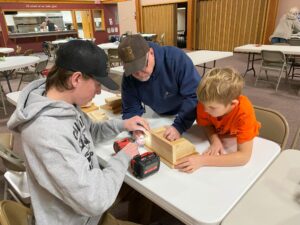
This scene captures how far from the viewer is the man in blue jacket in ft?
4.24

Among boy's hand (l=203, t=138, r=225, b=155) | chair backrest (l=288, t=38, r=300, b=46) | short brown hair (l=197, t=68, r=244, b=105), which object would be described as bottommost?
boy's hand (l=203, t=138, r=225, b=155)

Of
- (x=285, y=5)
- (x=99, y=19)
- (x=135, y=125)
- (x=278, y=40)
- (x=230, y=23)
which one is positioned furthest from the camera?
(x=99, y=19)

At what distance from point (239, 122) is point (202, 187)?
388 millimetres

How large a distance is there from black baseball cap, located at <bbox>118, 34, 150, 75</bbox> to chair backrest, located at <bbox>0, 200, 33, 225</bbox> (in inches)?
31.8

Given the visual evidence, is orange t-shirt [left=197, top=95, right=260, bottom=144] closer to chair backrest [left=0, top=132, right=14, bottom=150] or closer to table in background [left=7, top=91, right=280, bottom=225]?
table in background [left=7, top=91, right=280, bottom=225]

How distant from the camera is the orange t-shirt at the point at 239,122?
3.54 ft

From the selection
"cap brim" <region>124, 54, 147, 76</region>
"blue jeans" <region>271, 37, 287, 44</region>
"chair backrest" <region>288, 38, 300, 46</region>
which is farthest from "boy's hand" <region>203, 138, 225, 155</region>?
"blue jeans" <region>271, 37, 287, 44</region>

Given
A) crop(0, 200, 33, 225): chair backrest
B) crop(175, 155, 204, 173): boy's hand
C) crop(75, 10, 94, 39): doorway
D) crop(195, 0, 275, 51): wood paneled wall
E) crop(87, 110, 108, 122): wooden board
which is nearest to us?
crop(0, 200, 33, 225): chair backrest

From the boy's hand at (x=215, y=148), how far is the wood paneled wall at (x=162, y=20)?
30.4 ft

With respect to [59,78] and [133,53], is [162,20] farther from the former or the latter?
[59,78]

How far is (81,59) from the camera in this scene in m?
0.86

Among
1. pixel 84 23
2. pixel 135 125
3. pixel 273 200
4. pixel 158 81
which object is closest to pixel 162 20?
pixel 84 23

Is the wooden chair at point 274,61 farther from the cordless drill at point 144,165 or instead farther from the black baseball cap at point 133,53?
the cordless drill at point 144,165

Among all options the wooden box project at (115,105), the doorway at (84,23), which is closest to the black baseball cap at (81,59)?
the wooden box project at (115,105)
